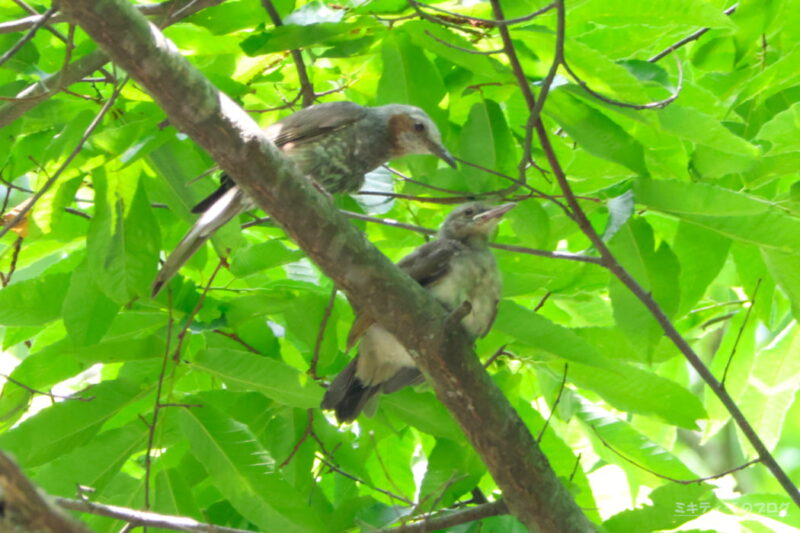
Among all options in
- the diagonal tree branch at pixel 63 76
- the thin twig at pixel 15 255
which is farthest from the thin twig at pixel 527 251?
the thin twig at pixel 15 255

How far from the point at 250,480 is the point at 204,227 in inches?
31.1

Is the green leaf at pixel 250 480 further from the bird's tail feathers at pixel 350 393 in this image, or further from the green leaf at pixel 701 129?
the green leaf at pixel 701 129

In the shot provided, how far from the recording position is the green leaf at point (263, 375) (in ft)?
9.57

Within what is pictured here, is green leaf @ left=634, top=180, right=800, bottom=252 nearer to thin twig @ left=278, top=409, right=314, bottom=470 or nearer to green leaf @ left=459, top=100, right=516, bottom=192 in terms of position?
green leaf @ left=459, top=100, right=516, bottom=192

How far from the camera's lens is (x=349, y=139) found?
385 centimetres

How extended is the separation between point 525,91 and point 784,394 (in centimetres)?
179

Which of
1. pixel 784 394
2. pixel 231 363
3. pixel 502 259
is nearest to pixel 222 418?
pixel 231 363

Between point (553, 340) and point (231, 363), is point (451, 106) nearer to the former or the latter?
point (553, 340)

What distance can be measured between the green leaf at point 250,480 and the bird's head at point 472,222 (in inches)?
53.1

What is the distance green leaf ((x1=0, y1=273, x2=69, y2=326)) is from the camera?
3.01 metres

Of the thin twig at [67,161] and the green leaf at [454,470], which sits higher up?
the thin twig at [67,161]

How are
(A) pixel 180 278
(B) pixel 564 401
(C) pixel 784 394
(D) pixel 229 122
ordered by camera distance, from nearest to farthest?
1. (D) pixel 229 122
2. (A) pixel 180 278
3. (B) pixel 564 401
4. (C) pixel 784 394

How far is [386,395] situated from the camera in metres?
3.50

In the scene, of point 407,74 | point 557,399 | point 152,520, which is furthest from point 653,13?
point 152,520
